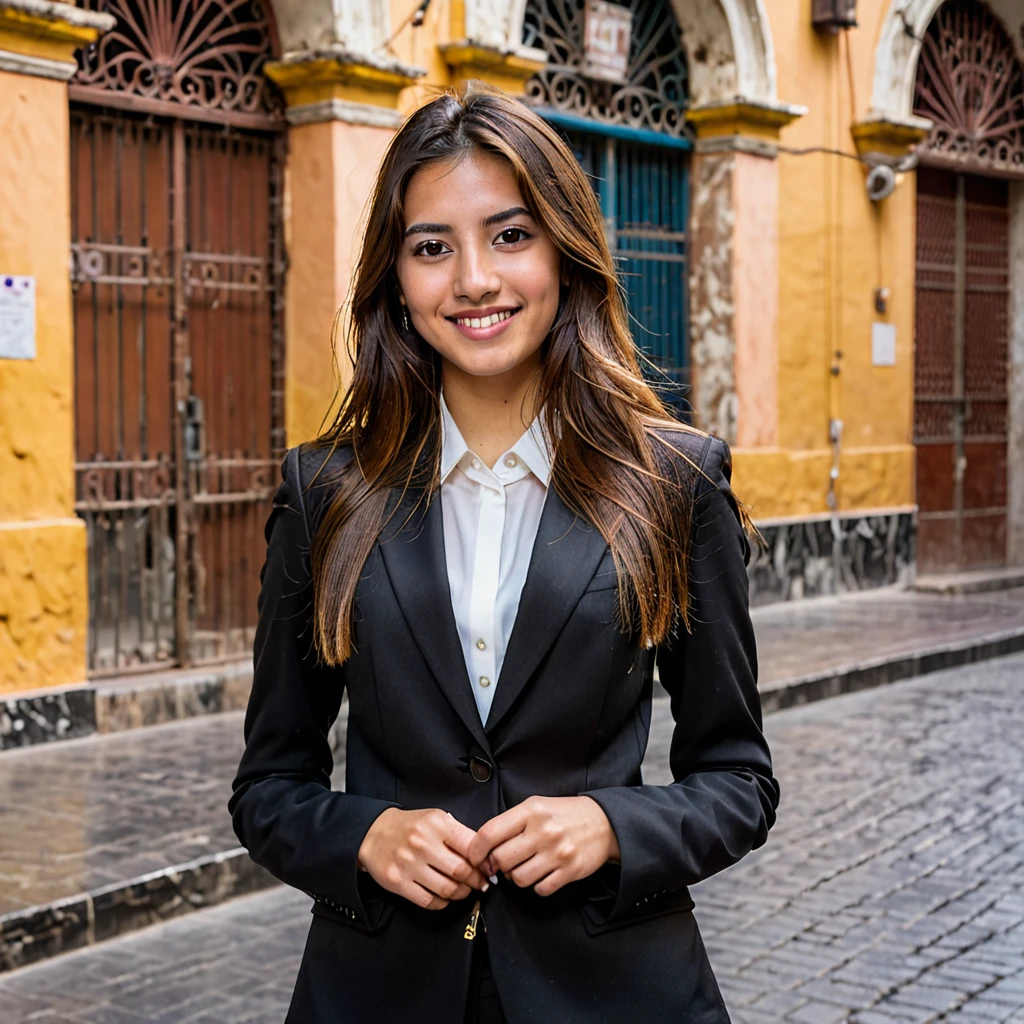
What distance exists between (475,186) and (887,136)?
38.3 ft

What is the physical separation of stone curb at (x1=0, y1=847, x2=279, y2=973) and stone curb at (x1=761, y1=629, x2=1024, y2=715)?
12.3ft

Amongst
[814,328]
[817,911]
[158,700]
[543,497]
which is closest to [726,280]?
[814,328]

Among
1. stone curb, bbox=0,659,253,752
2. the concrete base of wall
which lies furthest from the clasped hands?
the concrete base of wall

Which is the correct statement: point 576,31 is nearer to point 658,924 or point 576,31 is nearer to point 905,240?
point 905,240

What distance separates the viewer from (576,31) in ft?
35.8

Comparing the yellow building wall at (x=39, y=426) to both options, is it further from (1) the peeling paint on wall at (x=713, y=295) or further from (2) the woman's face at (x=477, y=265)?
(2) the woman's face at (x=477, y=265)

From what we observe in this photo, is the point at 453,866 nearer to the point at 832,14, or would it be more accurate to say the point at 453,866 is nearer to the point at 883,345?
the point at 832,14

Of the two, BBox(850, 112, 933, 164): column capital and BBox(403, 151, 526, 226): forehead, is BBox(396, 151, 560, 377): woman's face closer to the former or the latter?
BBox(403, 151, 526, 226): forehead

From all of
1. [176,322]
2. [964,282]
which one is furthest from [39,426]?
[964,282]

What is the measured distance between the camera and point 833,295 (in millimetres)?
12844

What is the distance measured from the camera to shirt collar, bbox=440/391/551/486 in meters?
2.01

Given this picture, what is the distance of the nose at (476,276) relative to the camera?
6.32 feet

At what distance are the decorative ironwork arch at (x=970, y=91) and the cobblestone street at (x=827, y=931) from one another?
7832 millimetres

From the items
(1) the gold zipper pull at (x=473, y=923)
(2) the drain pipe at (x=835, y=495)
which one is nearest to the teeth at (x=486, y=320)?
(1) the gold zipper pull at (x=473, y=923)
